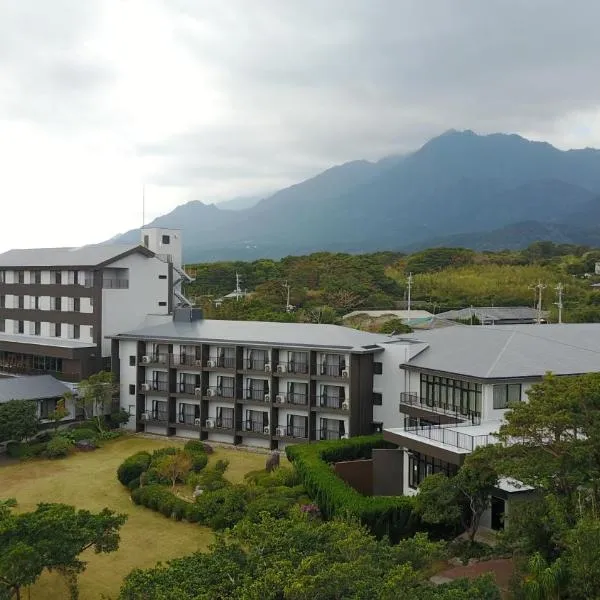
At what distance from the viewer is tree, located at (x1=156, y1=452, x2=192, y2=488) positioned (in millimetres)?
23156

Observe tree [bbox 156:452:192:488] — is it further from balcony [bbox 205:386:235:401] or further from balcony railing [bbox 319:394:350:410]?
balcony railing [bbox 319:394:350:410]

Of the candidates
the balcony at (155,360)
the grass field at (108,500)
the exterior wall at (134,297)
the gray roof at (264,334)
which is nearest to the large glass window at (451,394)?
the gray roof at (264,334)

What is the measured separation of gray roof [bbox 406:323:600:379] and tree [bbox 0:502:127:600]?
12.9m

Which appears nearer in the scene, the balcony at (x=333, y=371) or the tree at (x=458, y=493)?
the tree at (x=458, y=493)

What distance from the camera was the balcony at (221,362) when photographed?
2992cm

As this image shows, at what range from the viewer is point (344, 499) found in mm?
17547

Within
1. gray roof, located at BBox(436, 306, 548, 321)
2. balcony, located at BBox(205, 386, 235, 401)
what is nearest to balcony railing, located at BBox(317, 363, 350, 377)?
balcony, located at BBox(205, 386, 235, 401)

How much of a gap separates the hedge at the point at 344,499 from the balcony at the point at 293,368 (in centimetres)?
561

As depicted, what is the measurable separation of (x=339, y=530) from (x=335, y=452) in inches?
442

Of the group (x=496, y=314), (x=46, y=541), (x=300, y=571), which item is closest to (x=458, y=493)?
(x=300, y=571)

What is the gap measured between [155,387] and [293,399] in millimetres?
8108

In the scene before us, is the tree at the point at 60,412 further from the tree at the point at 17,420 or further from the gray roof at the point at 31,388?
the tree at the point at 17,420

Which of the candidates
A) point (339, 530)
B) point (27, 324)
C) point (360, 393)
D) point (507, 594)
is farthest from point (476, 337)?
point (27, 324)

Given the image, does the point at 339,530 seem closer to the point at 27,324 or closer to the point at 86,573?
the point at 86,573
